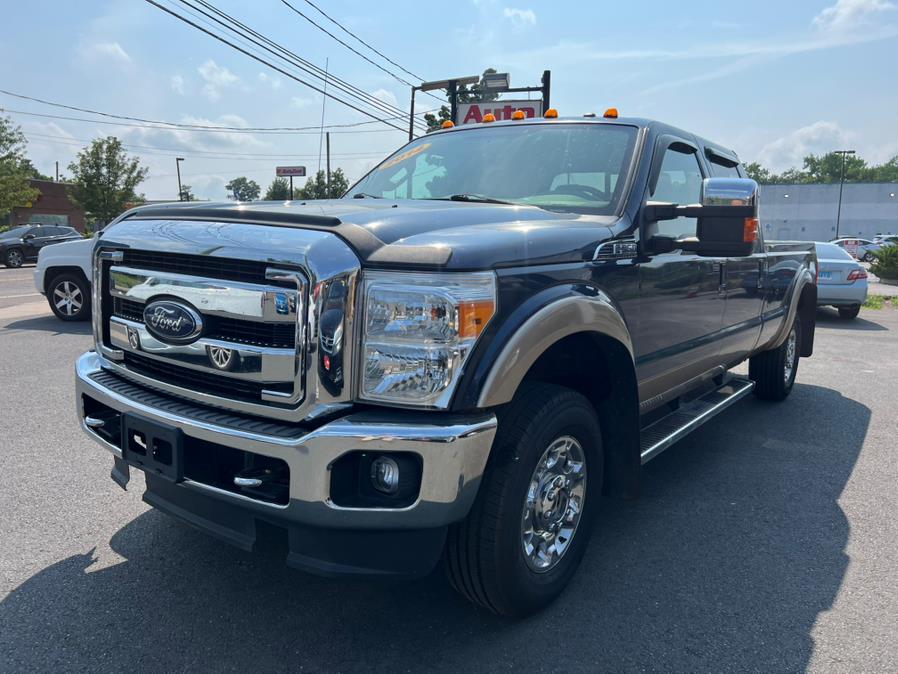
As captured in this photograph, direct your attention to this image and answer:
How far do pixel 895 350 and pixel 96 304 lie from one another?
30.8 ft

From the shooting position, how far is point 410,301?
209 centimetres

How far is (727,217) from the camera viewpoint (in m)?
2.82

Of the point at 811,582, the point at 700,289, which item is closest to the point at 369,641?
the point at 811,582

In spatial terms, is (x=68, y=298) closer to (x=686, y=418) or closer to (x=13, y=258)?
(x=686, y=418)

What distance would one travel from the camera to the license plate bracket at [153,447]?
231 centimetres

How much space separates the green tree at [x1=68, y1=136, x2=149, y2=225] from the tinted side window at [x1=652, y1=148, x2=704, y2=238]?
4213 cm

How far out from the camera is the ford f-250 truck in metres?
2.09

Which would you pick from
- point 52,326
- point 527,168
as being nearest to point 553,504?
point 527,168

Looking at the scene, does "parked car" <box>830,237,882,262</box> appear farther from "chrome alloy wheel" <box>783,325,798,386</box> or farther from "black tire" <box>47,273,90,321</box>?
"black tire" <box>47,273,90,321</box>

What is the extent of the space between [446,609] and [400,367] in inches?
45.1

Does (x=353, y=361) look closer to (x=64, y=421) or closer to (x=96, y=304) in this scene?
(x=96, y=304)

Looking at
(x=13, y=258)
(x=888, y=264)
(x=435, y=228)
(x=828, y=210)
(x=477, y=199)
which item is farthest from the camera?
(x=828, y=210)

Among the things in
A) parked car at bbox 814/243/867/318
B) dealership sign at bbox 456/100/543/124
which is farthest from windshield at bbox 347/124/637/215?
dealership sign at bbox 456/100/543/124

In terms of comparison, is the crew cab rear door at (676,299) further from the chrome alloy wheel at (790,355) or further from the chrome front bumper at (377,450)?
the chrome alloy wheel at (790,355)
